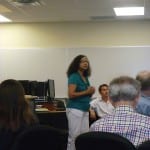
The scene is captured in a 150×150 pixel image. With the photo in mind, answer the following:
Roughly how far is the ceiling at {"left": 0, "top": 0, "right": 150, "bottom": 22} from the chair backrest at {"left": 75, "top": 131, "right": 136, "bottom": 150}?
4.01m

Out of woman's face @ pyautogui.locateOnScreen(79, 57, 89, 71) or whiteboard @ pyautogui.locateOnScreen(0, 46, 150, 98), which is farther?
whiteboard @ pyautogui.locateOnScreen(0, 46, 150, 98)

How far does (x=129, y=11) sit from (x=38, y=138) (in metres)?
4.66

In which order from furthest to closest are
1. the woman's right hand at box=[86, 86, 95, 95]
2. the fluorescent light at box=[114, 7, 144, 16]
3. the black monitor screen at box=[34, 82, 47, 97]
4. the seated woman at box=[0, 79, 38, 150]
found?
the fluorescent light at box=[114, 7, 144, 16] → the black monitor screen at box=[34, 82, 47, 97] → the woman's right hand at box=[86, 86, 95, 95] → the seated woman at box=[0, 79, 38, 150]

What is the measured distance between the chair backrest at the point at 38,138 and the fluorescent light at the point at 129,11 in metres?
4.31

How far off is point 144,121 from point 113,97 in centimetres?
28

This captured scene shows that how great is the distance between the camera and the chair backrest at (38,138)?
6.88 feet

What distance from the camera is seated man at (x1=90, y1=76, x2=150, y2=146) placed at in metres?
2.06

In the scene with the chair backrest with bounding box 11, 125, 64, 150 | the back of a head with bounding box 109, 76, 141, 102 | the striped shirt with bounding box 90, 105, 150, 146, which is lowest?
the chair backrest with bounding box 11, 125, 64, 150

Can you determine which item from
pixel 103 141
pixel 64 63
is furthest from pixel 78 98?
pixel 64 63

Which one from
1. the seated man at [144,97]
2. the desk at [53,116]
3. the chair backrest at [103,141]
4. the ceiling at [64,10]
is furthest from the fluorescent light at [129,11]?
the chair backrest at [103,141]

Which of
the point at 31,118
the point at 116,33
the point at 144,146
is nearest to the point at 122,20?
the point at 116,33

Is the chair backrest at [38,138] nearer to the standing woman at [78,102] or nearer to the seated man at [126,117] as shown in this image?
the seated man at [126,117]

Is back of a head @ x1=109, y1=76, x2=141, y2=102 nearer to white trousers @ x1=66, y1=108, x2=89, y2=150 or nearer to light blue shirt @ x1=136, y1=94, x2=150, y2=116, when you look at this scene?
light blue shirt @ x1=136, y1=94, x2=150, y2=116

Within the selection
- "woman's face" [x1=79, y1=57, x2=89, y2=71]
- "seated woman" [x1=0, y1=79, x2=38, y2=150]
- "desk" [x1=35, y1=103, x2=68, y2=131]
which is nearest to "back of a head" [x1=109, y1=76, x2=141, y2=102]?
"seated woman" [x1=0, y1=79, x2=38, y2=150]
